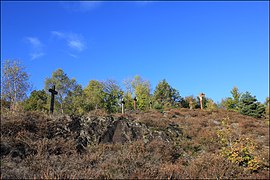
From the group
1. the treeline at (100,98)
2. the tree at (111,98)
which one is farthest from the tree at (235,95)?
the tree at (111,98)

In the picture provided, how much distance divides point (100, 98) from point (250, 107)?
1704 centimetres

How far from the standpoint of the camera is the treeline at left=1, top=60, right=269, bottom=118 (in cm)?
1820

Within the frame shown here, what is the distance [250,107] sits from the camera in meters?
22.8

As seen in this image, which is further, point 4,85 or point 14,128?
point 4,85

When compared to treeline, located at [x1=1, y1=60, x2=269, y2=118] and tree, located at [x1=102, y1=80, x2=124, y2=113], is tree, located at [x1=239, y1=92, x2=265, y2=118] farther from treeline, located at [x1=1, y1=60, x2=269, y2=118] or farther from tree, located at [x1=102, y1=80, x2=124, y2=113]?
tree, located at [x1=102, y1=80, x2=124, y2=113]

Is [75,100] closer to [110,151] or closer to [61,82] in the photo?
[61,82]

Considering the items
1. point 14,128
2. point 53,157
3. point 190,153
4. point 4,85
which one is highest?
point 4,85

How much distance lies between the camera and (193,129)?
40.7 ft

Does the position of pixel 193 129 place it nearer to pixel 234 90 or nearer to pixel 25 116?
pixel 25 116

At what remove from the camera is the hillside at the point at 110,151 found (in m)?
5.25

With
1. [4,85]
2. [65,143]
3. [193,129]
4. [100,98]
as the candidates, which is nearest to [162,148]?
[65,143]

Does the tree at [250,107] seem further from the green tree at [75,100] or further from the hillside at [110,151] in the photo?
the green tree at [75,100]

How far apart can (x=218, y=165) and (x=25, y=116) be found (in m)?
6.53

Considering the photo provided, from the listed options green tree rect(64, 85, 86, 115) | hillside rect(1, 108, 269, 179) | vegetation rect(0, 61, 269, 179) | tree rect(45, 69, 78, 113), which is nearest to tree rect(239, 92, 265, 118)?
vegetation rect(0, 61, 269, 179)
